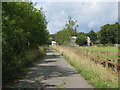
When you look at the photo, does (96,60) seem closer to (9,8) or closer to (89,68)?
(89,68)

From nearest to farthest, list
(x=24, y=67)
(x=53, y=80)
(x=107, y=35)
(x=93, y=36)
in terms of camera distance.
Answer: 1. (x=53, y=80)
2. (x=24, y=67)
3. (x=107, y=35)
4. (x=93, y=36)

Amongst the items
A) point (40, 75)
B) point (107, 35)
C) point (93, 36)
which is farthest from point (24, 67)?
point (93, 36)

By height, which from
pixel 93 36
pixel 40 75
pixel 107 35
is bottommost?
pixel 40 75

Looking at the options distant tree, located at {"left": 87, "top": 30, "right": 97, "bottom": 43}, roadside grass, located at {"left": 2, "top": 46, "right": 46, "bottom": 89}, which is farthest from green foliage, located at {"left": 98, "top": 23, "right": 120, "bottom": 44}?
roadside grass, located at {"left": 2, "top": 46, "right": 46, "bottom": 89}

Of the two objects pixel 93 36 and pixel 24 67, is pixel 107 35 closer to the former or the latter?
pixel 93 36

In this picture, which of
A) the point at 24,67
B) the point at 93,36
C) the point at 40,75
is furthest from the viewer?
the point at 93,36

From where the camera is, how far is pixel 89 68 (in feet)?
30.0

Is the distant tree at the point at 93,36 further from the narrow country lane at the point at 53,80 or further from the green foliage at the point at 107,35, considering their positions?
the narrow country lane at the point at 53,80

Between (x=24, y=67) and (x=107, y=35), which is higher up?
(x=107, y=35)

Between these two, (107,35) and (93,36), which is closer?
(107,35)

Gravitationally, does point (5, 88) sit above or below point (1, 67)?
below

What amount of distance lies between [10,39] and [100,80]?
4797mm

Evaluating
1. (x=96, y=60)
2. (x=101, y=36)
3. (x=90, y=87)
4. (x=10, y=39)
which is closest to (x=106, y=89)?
(x=90, y=87)

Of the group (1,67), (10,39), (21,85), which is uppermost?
(10,39)
